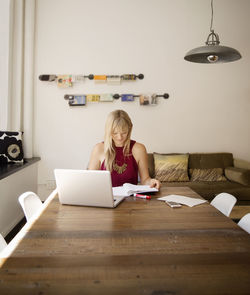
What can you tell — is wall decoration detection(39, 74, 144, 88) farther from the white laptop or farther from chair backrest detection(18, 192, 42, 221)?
the white laptop

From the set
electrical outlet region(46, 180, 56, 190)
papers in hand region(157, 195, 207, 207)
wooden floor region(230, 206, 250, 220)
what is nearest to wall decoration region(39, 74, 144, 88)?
electrical outlet region(46, 180, 56, 190)

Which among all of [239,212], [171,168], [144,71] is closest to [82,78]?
[144,71]

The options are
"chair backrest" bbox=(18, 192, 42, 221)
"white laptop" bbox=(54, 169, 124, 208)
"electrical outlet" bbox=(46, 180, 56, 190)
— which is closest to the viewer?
"white laptop" bbox=(54, 169, 124, 208)

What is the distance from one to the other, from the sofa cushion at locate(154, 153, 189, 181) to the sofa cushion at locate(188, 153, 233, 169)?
189mm

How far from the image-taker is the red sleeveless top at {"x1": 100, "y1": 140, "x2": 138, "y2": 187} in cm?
225

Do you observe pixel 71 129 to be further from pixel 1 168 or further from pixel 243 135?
pixel 243 135

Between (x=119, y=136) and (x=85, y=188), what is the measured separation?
0.77 metres

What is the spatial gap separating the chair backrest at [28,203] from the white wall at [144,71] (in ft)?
8.10

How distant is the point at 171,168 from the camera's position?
12.9ft

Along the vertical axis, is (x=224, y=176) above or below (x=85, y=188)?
below

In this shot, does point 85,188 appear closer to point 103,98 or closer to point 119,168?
point 119,168

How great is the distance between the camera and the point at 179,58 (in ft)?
14.1

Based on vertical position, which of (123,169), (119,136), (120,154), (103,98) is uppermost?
(103,98)

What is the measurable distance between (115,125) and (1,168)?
5.44ft
